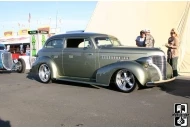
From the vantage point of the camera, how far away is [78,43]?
870 cm

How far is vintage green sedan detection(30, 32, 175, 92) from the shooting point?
287 inches

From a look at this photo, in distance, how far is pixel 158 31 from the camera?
14.6 meters

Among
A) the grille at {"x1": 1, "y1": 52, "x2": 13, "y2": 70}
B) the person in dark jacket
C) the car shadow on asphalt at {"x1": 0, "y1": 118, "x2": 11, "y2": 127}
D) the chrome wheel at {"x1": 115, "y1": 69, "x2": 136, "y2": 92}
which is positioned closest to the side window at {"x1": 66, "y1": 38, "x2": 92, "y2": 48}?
the chrome wheel at {"x1": 115, "y1": 69, "x2": 136, "y2": 92}

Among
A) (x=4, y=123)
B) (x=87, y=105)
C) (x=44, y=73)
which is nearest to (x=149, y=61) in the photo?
(x=87, y=105)

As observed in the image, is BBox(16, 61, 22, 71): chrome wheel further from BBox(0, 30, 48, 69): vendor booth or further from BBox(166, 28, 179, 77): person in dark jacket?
BBox(166, 28, 179, 77): person in dark jacket

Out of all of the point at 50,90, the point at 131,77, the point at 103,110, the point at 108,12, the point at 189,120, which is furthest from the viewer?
the point at 108,12

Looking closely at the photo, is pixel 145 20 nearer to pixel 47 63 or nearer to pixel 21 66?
pixel 21 66

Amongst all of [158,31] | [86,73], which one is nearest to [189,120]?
[86,73]

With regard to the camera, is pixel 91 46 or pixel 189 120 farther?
pixel 91 46

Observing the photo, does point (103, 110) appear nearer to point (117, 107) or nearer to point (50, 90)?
point (117, 107)

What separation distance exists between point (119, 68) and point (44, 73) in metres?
3.21

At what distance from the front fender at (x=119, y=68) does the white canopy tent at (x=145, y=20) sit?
5263 mm

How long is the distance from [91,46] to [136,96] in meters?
2.26

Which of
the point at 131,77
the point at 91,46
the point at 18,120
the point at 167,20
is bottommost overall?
the point at 18,120
